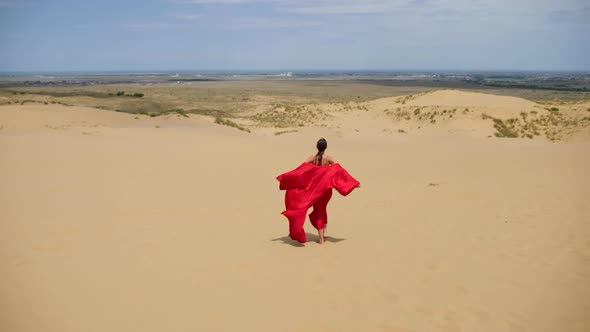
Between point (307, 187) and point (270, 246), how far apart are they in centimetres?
105

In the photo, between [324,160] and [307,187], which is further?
[324,160]

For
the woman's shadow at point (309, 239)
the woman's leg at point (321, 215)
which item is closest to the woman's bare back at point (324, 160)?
the woman's leg at point (321, 215)

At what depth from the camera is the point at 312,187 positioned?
23.8 ft

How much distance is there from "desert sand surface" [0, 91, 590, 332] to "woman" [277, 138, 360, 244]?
0.44 metres

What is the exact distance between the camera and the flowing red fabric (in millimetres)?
7195

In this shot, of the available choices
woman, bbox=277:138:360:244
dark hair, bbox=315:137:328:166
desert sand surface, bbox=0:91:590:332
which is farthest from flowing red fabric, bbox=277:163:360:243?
desert sand surface, bbox=0:91:590:332

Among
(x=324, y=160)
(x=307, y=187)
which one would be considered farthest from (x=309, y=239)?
(x=324, y=160)

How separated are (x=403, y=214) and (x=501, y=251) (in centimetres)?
276

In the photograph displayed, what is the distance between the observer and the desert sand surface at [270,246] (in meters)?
4.91

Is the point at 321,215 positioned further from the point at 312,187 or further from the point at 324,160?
the point at 324,160

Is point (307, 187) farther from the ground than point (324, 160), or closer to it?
closer to it

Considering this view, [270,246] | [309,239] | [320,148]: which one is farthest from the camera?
[309,239]

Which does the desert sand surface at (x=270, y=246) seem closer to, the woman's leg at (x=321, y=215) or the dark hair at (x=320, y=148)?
the woman's leg at (x=321, y=215)

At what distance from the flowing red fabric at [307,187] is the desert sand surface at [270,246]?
45cm
